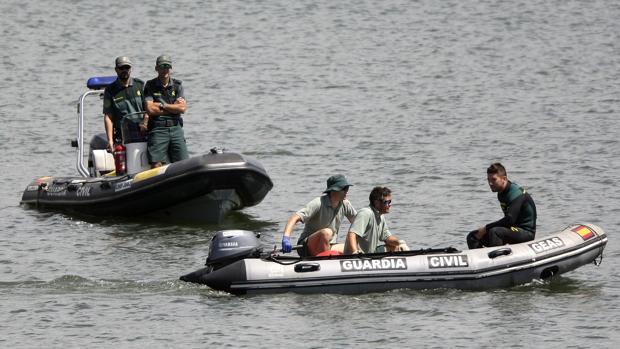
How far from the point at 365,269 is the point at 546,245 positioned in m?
1.67

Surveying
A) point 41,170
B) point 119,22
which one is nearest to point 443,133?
point 41,170

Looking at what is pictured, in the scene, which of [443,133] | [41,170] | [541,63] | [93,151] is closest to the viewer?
[93,151]

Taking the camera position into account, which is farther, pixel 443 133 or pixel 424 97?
pixel 424 97

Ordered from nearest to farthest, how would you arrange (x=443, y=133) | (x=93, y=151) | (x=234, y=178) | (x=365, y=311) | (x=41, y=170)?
(x=365, y=311), (x=234, y=178), (x=93, y=151), (x=41, y=170), (x=443, y=133)

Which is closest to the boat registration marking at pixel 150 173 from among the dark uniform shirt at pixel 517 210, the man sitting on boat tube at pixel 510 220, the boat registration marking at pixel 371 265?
the boat registration marking at pixel 371 265

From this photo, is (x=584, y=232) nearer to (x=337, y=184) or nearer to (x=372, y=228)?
(x=372, y=228)

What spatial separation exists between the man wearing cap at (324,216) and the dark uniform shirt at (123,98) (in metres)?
3.77

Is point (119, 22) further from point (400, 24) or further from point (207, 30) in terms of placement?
point (400, 24)

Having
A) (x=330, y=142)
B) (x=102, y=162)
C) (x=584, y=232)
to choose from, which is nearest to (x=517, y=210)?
(x=584, y=232)

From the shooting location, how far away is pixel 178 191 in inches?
629

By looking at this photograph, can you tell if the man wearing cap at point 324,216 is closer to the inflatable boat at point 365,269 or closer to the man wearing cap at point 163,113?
the inflatable boat at point 365,269

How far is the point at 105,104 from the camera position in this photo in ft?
53.9

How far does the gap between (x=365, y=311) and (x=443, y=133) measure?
1041 centimetres

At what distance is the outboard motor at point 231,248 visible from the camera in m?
12.7
